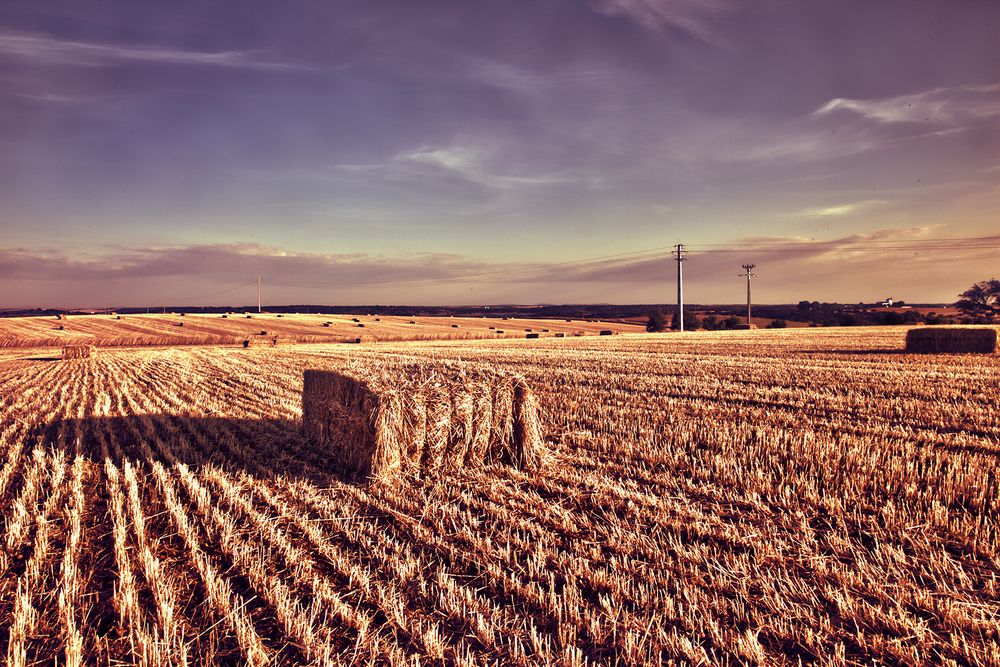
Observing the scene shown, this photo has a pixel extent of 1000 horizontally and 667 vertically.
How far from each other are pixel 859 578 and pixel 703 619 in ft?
4.66

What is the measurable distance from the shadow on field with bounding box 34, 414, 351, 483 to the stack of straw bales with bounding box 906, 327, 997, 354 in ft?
82.3

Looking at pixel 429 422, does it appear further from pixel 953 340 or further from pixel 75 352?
pixel 75 352

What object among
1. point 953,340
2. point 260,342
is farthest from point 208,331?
point 953,340

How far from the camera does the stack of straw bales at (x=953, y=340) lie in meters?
22.2

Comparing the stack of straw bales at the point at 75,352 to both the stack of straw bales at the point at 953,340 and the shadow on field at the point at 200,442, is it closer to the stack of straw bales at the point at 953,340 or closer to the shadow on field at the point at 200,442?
the shadow on field at the point at 200,442

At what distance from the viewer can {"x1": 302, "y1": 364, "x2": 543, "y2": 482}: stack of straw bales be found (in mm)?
6891

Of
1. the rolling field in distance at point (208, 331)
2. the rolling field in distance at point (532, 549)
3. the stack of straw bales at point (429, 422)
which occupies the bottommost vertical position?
the rolling field in distance at point (532, 549)

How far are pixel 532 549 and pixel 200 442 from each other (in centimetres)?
649

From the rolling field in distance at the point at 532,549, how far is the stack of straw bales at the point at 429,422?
0.36 metres

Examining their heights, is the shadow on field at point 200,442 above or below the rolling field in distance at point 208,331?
below

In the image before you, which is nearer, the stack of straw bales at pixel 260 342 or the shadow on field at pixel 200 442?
the shadow on field at pixel 200 442

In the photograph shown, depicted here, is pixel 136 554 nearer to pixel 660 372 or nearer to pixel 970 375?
pixel 660 372

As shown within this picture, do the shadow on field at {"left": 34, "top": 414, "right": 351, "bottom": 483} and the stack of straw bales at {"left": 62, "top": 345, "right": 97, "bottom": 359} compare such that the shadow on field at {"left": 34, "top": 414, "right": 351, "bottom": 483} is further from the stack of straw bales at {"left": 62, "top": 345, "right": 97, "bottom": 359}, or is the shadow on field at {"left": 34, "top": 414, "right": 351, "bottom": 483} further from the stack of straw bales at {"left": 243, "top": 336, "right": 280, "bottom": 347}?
the stack of straw bales at {"left": 243, "top": 336, "right": 280, "bottom": 347}

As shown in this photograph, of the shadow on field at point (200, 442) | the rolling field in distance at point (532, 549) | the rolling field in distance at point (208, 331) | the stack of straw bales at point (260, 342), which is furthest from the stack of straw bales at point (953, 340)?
the stack of straw bales at point (260, 342)
